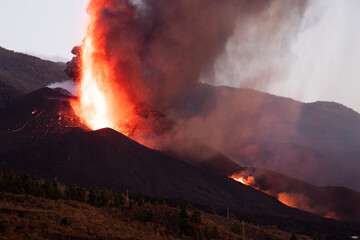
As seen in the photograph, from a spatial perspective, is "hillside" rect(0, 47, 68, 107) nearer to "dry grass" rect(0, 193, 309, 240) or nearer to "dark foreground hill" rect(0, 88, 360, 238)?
"dark foreground hill" rect(0, 88, 360, 238)

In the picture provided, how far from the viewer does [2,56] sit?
19038cm

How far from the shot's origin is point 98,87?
91.1m

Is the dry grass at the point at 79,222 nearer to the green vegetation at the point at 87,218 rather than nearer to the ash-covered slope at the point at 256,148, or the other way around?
the green vegetation at the point at 87,218

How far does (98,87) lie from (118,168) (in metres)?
22.6

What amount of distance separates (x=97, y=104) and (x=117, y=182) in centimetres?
2493

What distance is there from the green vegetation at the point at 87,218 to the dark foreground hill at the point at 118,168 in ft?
54.8

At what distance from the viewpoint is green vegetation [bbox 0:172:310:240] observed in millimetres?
30828

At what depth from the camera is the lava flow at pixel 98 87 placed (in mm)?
89806

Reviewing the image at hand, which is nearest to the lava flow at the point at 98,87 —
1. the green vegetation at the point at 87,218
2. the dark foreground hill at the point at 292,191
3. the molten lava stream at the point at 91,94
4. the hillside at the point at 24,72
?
the molten lava stream at the point at 91,94

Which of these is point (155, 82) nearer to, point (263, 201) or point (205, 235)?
point (263, 201)

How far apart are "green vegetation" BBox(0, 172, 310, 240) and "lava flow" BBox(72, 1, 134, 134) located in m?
41.7

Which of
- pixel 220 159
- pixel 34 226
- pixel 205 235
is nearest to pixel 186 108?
pixel 220 159

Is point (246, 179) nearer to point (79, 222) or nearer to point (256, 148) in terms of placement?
point (79, 222)

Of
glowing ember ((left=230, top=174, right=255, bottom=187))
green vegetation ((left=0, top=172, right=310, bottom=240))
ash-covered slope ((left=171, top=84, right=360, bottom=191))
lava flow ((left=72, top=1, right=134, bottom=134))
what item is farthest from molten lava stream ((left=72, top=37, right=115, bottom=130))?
ash-covered slope ((left=171, top=84, right=360, bottom=191))
